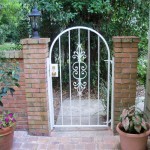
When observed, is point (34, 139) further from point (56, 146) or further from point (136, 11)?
point (136, 11)

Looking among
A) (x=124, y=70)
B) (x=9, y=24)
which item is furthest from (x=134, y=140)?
(x=9, y=24)

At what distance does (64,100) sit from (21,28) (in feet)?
6.43

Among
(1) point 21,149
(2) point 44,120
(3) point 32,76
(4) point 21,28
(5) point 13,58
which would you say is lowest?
(1) point 21,149

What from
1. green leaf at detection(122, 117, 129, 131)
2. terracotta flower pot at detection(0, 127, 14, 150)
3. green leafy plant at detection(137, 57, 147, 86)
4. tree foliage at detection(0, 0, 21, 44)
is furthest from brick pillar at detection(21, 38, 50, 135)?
green leafy plant at detection(137, 57, 147, 86)

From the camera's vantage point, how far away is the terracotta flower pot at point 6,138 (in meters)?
2.51

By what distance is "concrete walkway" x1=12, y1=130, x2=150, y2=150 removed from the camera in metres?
2.73

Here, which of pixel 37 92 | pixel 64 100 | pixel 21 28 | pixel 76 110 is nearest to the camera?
pixel 37 92

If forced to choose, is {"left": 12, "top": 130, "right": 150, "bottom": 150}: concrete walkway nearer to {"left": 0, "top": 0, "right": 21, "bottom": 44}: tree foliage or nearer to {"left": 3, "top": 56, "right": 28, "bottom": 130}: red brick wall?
{"left": 3, "top": 56, "right": 28, "bottom": 130}: red brick wall

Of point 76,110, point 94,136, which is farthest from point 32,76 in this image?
point 76,110

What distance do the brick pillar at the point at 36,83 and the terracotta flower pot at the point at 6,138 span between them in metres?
0.42

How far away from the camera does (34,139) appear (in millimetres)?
2922

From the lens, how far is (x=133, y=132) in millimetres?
2525

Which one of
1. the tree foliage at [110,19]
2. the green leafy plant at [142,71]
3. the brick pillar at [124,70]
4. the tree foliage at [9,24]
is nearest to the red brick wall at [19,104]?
the brick pillar at [124,70]

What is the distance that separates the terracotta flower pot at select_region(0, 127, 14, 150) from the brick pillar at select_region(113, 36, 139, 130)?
136 cm
